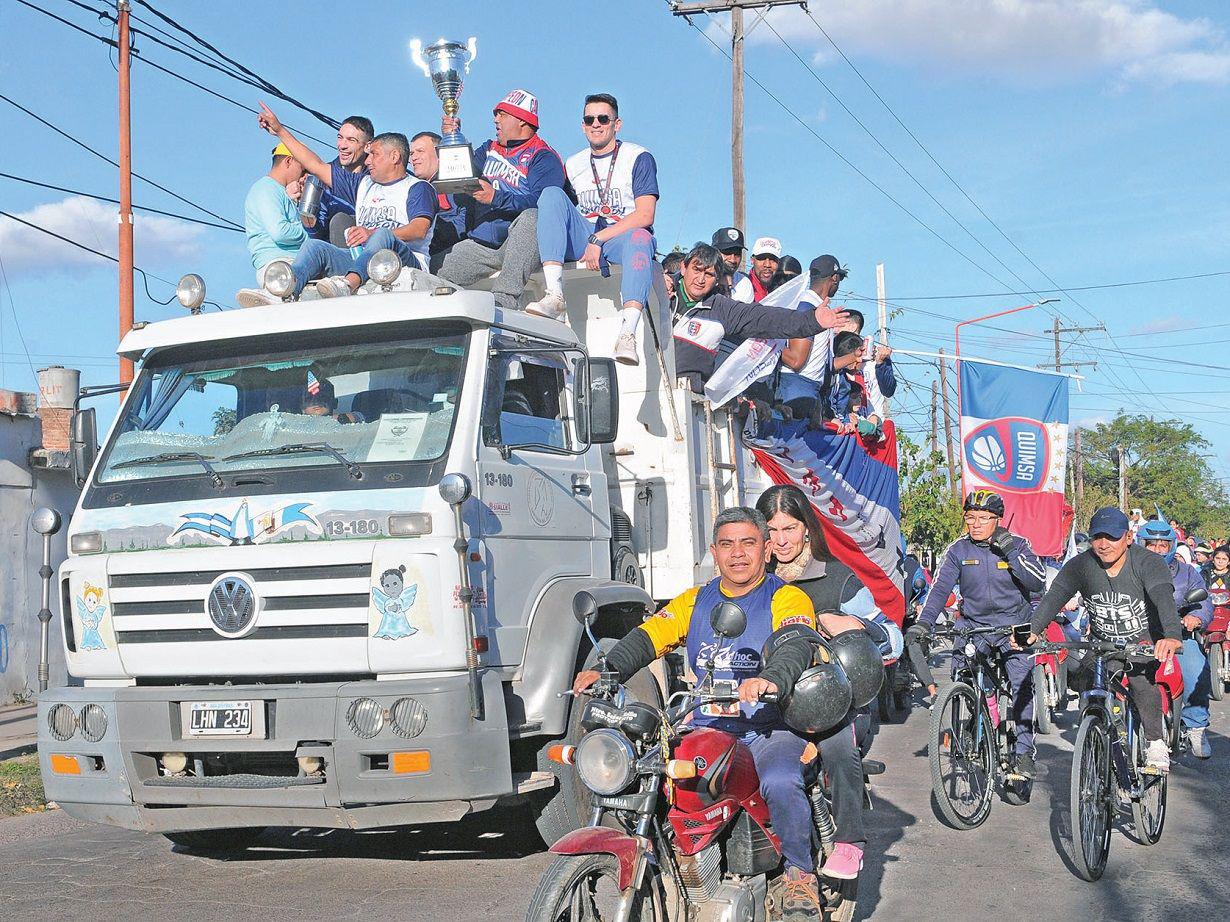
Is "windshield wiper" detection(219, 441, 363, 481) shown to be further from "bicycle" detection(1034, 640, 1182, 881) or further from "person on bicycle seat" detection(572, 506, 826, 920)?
"bicycle" detection(1034, 640, 1182, 881)

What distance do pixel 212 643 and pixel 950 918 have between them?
11.9 ft

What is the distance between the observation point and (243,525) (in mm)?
6312

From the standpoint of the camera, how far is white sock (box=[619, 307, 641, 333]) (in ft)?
26.0

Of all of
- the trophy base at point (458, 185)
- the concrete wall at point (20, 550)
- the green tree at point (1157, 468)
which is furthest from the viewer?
the green tree at point (1157, 468)

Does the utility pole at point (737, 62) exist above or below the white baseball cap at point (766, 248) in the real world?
above

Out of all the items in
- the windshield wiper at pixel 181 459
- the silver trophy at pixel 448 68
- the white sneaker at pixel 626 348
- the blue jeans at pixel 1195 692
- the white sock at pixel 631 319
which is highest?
the silver trophy at pixel 448 68

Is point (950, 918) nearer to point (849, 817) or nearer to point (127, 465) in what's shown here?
point (849, 817)

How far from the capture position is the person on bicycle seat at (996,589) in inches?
343

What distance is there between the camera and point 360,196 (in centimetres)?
890

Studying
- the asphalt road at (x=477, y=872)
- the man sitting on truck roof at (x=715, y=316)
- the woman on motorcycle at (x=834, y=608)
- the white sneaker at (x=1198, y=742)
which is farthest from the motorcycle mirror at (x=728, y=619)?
the white sneaker at (x=1198, y=742)

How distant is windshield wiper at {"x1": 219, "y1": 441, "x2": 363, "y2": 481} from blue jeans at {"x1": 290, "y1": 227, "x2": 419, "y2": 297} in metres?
1.37

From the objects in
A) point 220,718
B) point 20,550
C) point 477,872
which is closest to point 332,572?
point 220,718

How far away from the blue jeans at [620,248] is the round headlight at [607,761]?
4.24m

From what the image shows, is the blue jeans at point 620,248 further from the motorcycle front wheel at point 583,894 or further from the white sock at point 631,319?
the motorcycle front wheel at point 583,894
